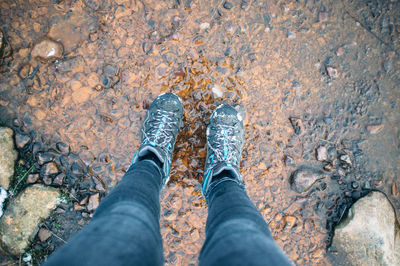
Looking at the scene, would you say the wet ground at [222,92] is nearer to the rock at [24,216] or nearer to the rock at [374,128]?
the rock at [374,128]

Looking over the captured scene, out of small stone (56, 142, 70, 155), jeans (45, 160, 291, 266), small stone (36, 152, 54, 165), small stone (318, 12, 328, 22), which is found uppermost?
small stone (318, 12, 328, 22)

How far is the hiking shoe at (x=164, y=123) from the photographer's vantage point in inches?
73.6

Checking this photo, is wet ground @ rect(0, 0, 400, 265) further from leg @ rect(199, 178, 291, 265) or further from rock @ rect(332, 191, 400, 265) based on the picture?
leg @ rect(199, 178, 291, 265)

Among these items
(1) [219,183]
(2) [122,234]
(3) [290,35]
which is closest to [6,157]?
(2) [122,234]

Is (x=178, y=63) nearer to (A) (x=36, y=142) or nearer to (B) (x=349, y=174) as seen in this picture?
(A) (x=36, y=142)

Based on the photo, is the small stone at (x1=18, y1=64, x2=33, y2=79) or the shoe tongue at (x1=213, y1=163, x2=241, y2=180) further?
the small stone at (x1=18, y1=64, x2=33, y2=79)

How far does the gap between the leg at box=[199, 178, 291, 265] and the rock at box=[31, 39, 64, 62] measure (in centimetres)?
181

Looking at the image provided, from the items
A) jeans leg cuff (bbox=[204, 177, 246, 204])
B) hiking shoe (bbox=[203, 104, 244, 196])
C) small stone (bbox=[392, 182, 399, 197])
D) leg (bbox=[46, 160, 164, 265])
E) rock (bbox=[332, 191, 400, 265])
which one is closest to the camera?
leg (bbox=[46, 160, 164, 265])

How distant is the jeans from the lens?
37.0 inches

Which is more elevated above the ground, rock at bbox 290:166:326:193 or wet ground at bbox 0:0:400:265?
wet ground at bbox 0:0:400:265

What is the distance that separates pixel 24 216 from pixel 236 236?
179 centimetres

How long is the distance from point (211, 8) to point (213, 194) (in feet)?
5.23

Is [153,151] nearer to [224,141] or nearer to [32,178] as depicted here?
[224,141]

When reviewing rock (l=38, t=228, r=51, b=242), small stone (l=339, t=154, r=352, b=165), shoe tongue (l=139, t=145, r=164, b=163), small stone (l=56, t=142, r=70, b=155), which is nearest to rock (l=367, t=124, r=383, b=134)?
small stone (l=339, t=154, r=352, b=165)
